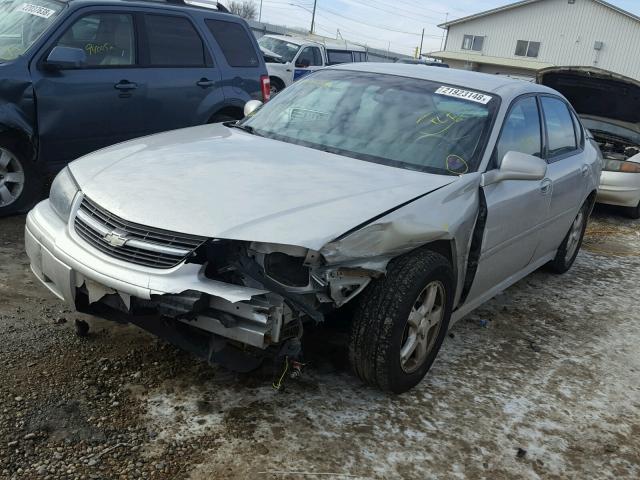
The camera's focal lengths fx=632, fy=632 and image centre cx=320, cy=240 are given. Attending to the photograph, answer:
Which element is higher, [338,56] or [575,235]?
[338,56]

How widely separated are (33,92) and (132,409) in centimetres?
338

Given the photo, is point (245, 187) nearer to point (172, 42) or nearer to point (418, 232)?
point (418, 232)

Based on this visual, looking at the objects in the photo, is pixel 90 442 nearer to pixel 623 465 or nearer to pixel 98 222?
pixel 98 222

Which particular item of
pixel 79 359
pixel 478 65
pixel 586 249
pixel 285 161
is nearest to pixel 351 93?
pixel 285 161

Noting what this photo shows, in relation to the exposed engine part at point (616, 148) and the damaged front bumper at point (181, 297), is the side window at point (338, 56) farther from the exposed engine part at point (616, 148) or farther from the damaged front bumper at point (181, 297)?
the damaged front bumper at point (181, 297)

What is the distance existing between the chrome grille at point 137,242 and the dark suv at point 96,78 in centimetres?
272

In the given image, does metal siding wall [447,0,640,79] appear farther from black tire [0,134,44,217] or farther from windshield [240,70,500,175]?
black tire [0,134,44,217]

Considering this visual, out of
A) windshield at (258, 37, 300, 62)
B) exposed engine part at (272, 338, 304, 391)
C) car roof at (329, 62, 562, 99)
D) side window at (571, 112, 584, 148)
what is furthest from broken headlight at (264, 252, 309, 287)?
windshield at (258, 37, 300, 62)

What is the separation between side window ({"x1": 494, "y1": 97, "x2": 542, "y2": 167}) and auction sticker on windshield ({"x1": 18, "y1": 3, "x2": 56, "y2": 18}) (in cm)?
402

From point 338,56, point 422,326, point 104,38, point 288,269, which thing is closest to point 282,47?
point 338,56

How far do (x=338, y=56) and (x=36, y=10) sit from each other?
12.2 m

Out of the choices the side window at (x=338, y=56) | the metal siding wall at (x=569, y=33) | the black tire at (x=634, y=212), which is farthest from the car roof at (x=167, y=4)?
the metal siding wall at (x=569, y=33)

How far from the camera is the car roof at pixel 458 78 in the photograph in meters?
4.14

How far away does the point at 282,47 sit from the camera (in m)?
16.0
